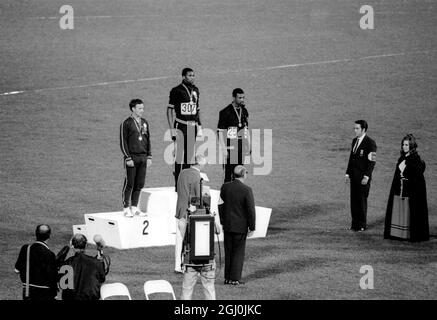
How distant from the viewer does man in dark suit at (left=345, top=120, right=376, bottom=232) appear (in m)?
19.8

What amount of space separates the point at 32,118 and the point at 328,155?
8098 millimetres

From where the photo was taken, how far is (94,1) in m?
47.2

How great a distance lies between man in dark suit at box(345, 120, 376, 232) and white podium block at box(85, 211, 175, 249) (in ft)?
11.0

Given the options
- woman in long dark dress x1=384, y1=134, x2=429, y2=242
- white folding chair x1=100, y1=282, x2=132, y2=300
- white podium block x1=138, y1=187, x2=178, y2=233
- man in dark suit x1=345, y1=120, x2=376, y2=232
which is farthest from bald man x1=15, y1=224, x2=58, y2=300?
man in dark suit x1=345, y1=120, x2=376, y2=232

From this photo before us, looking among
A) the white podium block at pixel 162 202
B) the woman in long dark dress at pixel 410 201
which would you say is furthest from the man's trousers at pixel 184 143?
the woman in long dark dress at pixel 410 201

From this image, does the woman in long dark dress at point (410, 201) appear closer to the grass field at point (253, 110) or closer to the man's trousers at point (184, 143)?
the grass field at point (253, 110)

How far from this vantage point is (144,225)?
18625 mm

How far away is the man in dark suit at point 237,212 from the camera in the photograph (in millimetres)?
16094

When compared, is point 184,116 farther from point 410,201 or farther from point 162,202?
point 410,201

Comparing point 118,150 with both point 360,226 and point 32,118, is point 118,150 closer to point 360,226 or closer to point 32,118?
point 32,118

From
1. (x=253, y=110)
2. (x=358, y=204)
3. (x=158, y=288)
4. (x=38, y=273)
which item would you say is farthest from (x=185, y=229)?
(x=253, y=110)

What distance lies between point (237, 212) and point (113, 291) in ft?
8.85

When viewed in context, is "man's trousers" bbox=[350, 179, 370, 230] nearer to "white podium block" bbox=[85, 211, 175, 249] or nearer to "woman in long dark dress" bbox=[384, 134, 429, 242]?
"woman in long dark dress" bbox=[384, 134, 429, 242]

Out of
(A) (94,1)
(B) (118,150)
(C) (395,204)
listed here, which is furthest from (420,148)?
(A) (94,1)
